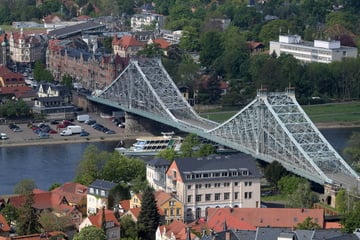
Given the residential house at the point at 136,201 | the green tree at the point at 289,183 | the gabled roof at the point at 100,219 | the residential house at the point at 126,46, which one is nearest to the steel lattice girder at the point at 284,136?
the green tree at the point at 289,183

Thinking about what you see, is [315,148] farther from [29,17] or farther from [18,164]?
[29,17]

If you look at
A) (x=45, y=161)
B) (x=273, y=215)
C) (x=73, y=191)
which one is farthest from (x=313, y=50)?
(x=273, y=215)

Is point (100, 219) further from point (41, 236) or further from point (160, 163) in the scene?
point (160, 163)

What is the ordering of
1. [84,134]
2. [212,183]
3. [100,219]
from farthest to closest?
[84,134] → [212,183] → [100,219]

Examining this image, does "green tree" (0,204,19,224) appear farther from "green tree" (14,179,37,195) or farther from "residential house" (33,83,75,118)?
"residential house" (33,83,75,118)

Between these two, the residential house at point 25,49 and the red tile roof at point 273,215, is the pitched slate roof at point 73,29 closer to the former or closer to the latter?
the residential house at point 25,49

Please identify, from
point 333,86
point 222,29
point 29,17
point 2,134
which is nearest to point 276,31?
point 222,29
